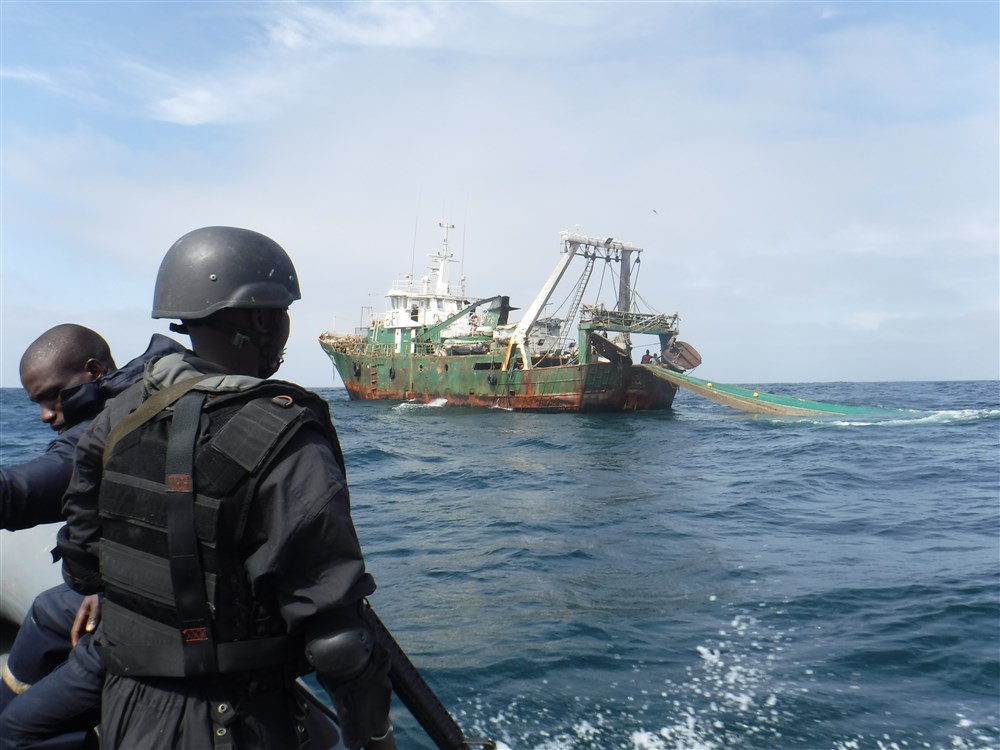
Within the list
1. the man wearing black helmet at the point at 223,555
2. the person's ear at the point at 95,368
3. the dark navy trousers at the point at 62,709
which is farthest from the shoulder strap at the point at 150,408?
the person's ear at the point at 95,368

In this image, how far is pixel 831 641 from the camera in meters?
5.17

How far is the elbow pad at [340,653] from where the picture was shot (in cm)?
148

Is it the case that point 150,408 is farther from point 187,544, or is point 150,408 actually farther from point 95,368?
point 95,368

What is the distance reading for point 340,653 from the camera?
1484mm

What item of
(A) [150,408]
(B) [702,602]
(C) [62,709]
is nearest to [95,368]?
(C) [62,709]

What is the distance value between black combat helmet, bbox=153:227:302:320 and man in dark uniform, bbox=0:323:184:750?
42 centimetres

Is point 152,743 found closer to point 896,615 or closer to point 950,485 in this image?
point 896,615

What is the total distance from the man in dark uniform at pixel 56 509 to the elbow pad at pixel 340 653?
0.94m

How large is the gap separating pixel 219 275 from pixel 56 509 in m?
1.00

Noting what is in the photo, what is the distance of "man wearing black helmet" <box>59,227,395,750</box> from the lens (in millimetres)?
1471

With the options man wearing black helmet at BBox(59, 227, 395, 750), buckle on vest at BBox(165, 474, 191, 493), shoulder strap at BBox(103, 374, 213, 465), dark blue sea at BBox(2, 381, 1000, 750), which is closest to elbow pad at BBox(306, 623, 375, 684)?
man wearing black helmet at BBox(59, 227, 395, 750)

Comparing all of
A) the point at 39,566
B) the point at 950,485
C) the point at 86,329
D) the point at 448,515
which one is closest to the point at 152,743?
the point at 86,329

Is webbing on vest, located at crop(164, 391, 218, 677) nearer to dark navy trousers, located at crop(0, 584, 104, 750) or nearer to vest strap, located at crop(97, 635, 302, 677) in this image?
vest strap, located at crop(97, 635, 302, 677)

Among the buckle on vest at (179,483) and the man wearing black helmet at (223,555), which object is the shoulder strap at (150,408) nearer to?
the man wearing black helmet at (223,555)
